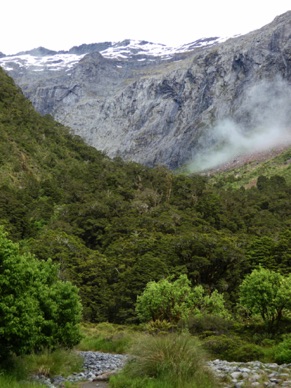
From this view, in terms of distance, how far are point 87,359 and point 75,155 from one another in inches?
3756

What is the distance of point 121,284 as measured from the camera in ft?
182

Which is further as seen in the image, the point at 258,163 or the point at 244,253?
the point at 258,163

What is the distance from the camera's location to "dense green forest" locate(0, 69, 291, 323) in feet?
190

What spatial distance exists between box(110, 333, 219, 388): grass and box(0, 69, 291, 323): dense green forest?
35.5 metres

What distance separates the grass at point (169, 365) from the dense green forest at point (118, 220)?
117 feet

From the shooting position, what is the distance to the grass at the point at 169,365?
1398 centimetres

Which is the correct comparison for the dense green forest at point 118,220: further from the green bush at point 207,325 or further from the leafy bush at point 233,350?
the leafy bush at point 233,350

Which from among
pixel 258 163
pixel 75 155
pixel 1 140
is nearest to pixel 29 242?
pixel 1 140

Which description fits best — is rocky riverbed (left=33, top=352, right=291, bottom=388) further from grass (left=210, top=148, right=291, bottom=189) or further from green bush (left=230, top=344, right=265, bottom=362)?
grass (left=210, top=148, right=291, bottom=189)

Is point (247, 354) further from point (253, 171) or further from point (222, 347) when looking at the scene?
point (253, 171)

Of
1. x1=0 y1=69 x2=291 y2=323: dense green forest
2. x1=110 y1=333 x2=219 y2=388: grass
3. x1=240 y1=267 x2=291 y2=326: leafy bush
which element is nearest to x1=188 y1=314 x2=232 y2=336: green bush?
x1=240 y1=267 x2=291 y2=326: leafy bush

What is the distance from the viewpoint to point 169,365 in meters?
14.2

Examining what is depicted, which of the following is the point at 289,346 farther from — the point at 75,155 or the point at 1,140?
the point at 75,155

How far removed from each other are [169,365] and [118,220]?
62.1m
